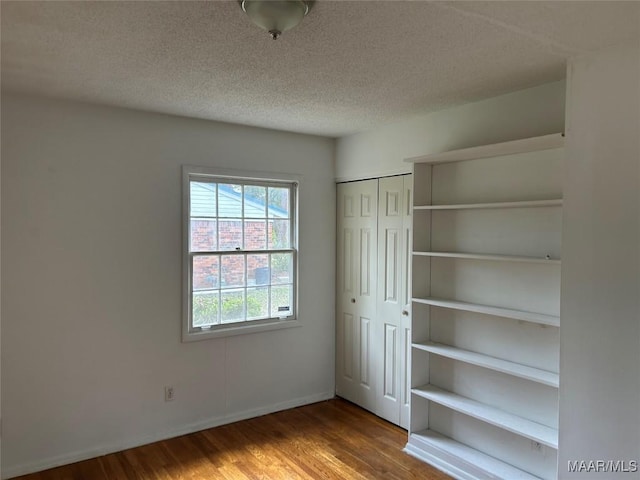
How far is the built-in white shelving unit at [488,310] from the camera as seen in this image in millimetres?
2572

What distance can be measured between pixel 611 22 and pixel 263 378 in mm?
3359

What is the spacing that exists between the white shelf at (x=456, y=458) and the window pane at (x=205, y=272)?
1908mm

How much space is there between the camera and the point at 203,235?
3.56 metres

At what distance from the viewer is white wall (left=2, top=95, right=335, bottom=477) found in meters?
2.87

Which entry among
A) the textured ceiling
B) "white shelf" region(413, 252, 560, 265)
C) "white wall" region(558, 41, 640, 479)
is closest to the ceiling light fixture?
the textured ceiling

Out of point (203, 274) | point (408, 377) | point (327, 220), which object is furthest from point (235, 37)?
point (408, 377)

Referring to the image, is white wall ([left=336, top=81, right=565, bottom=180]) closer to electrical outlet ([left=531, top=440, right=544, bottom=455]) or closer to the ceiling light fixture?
the ceiling light fixture

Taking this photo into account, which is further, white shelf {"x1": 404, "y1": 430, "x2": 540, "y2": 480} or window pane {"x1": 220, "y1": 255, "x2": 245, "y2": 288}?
window pane {"x1": 220, "y1": 255, "x2": 245, "y2": 288}

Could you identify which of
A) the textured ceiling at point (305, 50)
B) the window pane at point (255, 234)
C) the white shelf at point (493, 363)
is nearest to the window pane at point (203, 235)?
the window pane at point (255, 234)

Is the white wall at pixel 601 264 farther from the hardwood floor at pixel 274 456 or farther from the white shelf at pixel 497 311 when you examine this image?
the hardwood floor at pixel 274 456

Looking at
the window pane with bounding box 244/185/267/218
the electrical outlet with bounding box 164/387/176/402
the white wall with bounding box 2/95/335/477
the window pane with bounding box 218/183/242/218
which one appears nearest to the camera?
the white wall with bounding box 2/95/335/477

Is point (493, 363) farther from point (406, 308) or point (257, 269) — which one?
point (257, 269)

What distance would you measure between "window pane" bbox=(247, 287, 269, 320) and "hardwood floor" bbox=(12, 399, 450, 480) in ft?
2.85

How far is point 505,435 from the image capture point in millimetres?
2801
